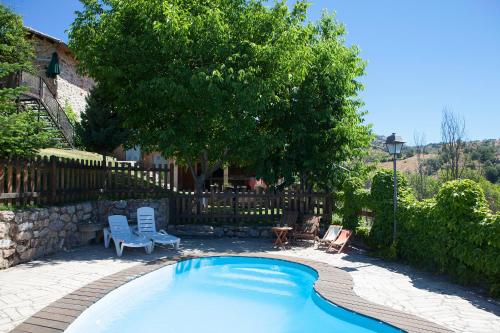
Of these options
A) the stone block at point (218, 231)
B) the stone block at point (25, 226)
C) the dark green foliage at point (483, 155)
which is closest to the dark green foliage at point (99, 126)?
the stone block at point (218, 231)

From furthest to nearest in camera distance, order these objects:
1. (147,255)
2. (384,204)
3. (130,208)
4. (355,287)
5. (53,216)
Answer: (130,208)
(384,204)
(147,255)
(53,216)
(355,287)

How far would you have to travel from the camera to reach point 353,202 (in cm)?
1133

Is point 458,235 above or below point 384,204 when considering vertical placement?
below

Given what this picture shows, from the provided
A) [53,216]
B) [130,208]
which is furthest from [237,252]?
[53,216]

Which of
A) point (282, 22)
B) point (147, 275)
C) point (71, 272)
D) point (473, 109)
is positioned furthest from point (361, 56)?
point (473, 109)

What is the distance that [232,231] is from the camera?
12633mm

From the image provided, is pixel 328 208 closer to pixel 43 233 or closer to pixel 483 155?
pixel 43 233

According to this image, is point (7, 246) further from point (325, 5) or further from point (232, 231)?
point (325, 5)

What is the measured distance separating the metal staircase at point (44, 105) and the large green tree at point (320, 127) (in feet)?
36.1

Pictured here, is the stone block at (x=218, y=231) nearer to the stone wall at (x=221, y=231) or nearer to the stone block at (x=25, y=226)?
the stone wall at (x=221, y=231)

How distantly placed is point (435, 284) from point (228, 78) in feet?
24.1

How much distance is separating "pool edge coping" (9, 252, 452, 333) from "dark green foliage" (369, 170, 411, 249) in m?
2.37

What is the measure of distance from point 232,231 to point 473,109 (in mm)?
23631

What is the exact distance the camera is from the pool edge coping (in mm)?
4562
